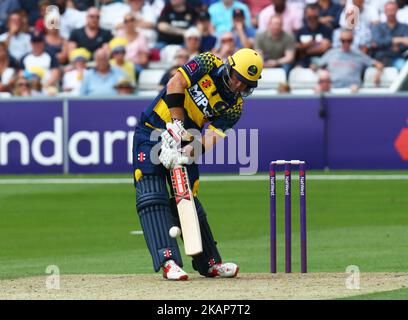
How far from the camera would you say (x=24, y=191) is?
18875 mm

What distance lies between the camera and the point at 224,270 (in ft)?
34.8

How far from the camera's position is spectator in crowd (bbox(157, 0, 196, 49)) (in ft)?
76.6

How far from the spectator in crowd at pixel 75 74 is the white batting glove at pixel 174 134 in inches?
483

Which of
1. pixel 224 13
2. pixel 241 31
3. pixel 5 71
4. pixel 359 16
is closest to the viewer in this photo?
pixel 359 16

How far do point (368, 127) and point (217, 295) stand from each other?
38.4ft

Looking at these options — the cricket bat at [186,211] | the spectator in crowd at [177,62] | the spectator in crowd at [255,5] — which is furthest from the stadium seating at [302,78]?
the cricket bat at [186,211]

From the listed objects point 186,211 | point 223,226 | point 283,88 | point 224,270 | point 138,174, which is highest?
point 138,174

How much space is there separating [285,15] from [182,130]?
1337cm

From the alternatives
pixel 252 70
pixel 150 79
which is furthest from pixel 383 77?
pixel 252 70

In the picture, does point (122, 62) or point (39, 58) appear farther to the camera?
point (39, 58)

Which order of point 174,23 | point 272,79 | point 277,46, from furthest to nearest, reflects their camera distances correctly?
point 174,23 → point 277,46 → point 272,79

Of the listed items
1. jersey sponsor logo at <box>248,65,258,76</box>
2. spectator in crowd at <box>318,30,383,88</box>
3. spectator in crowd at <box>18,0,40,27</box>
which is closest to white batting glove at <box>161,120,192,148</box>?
jersey sponsor logo at <box>248,65,258,76</box>

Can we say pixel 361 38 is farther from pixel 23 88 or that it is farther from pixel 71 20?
pixel 23 88

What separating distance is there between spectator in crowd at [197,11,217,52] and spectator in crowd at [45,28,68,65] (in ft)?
8.33
